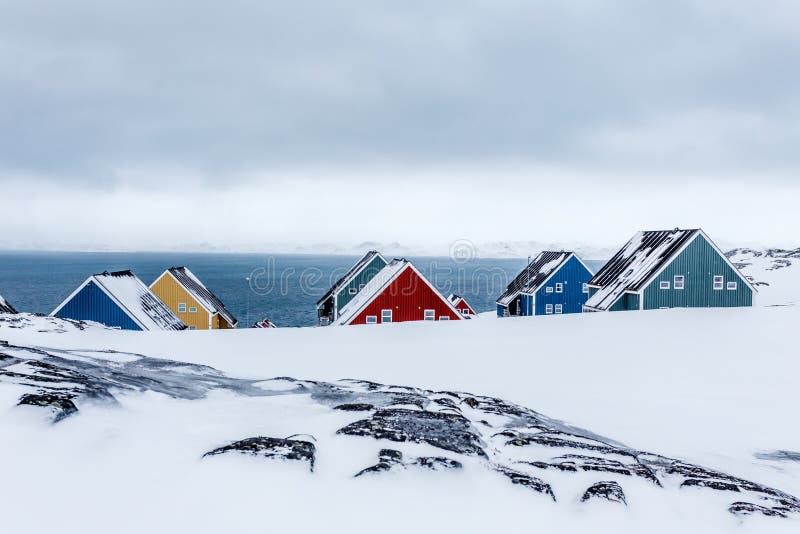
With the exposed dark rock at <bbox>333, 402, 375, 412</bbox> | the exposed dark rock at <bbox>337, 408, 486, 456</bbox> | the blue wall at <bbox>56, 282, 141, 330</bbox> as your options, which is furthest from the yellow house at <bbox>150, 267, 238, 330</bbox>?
the exposed dark rock at <bbox>337, 408, 486, 456</bbox>

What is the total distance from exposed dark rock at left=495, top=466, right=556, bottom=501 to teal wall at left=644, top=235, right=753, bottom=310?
30665 mm

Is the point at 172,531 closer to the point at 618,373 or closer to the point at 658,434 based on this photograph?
the point at 658,434

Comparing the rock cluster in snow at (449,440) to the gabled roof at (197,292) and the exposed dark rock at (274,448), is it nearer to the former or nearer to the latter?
the exposed dark rock at (274,448)

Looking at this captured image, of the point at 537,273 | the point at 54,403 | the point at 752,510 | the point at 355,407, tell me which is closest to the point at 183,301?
the point at 537,273

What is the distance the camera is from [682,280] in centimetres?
3250

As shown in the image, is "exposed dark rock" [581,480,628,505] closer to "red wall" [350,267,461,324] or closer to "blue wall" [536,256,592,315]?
"red wall" [350,267,461,324]

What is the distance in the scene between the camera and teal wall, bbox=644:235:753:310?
3222 cm

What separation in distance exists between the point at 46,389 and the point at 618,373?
15.3 meters

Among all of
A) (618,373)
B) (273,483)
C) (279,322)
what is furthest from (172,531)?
(279,322)

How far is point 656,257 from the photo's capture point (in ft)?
110

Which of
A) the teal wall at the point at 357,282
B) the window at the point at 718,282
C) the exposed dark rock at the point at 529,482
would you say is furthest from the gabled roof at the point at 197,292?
the window at the point at 718,282

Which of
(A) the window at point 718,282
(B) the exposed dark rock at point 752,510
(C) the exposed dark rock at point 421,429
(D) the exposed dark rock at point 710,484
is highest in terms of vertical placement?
(A) the window at point 718,282

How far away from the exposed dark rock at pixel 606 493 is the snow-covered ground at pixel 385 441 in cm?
10

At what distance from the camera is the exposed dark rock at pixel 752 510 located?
5254 mm
